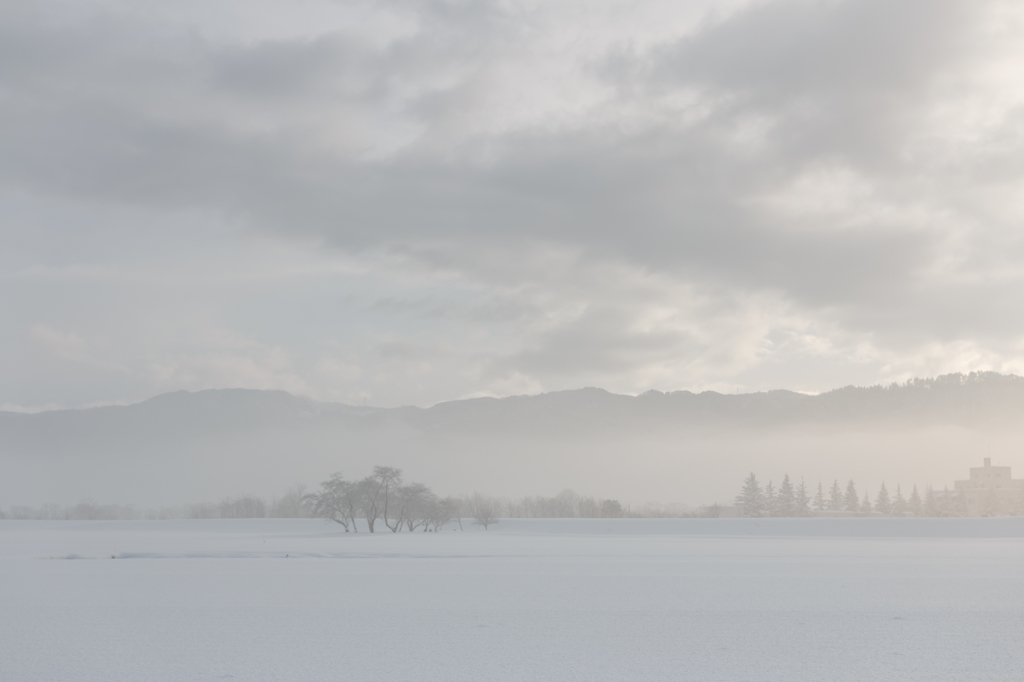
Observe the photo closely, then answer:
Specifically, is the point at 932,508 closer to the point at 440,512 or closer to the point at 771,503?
the point at 771,503

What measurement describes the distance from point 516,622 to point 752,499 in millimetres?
98028

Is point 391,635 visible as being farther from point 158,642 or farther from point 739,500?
point 739,500

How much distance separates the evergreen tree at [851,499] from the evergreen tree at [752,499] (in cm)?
1668

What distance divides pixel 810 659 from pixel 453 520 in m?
85.7

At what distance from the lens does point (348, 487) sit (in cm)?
8269

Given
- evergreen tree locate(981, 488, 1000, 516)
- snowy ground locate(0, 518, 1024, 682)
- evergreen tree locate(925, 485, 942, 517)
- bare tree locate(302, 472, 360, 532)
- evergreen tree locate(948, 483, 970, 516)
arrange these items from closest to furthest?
snowy ground locate(0, 518, 1024, 682) < bare tree locate(302, 472, 360, 532) < evergreen tree locate(925, 485, 942, 517) < evergreen tree locate(948, 483, 970, 516) < evergreen tree locate(981, 488, 1000, 516)

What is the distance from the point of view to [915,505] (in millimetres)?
106375

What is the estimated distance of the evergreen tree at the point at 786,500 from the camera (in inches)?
4099

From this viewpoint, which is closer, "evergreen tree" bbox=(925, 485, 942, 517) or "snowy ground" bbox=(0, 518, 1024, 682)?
"snowy ground" bbox=(0, 518, 1024, 682)

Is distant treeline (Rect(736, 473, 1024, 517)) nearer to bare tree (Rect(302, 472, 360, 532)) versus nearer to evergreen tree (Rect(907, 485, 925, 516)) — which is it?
evergreen tree (Rect(907, 485, 925, 516))

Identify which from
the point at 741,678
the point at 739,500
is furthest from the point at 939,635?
the point at 739,500

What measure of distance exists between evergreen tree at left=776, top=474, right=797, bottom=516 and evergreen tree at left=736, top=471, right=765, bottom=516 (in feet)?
7.67

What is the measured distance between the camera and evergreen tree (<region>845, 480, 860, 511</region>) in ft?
366

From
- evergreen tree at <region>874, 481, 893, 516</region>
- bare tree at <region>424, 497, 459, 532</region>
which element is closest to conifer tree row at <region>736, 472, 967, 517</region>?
evergreen tree at <region>874, 481, 893, 516</region>
